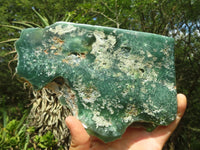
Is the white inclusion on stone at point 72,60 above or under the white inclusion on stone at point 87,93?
above

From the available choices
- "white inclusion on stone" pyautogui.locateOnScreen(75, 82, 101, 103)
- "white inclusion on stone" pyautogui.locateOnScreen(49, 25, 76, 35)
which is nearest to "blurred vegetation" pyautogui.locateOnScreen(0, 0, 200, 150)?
"white inclusion on stone" pyautogui.locateOnScreen(49, 25, 76, 35)

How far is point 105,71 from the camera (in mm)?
1070

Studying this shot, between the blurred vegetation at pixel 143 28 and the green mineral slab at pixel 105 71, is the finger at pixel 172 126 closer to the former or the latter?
the green mineral slab at pixel 105 71

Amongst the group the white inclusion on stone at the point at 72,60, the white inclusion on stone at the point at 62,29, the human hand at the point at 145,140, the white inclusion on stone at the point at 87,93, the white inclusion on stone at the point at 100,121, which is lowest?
the human hand at the point at 145,140

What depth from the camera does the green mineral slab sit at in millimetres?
1043

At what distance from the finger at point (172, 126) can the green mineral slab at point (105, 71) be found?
0.06 meters

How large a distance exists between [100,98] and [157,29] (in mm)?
2603

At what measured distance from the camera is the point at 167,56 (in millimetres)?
1119

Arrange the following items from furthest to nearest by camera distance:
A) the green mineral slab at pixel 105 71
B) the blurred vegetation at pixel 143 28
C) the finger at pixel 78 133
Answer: the blurred vegetation at pixel 143 28 → the green mineral slab at pixel 105 71 → the finger at pixel 78 133

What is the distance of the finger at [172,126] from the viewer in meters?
1.12

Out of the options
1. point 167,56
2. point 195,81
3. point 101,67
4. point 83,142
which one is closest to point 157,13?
point 195,81

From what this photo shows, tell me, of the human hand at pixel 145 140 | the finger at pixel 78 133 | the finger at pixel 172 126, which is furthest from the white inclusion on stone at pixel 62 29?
the finger at pixel 172 126

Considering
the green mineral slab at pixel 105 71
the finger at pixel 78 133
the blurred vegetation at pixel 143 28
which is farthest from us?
the blurred vegetation at pixel 143 28

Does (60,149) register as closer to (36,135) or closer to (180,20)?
(36,135)
